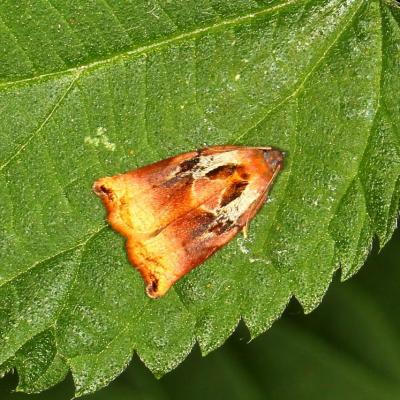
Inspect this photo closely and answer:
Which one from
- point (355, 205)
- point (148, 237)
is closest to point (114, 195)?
point (148, 237)

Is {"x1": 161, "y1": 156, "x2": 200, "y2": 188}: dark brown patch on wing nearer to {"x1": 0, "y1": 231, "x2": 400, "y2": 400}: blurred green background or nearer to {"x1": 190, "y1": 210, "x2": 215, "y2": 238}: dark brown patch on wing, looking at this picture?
{"x1": 190, "y1": 210, "x2": 215, "y2": 238}: dark brown patch on wing

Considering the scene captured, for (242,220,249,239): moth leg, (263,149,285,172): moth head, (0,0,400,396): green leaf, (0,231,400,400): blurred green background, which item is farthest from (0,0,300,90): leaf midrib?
(0,231,400,400): blurred green background

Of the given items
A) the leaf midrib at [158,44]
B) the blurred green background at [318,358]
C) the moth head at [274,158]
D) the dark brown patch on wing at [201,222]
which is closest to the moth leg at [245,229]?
the dark brown patch on wing at [201,222]

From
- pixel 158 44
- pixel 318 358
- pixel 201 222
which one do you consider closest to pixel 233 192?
pixel 201 222

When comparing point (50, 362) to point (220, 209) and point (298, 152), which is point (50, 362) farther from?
point (298, 152)

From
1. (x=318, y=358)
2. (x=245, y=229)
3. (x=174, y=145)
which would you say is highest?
(x=174, y=145)

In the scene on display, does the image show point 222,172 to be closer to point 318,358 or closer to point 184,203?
point 184,203

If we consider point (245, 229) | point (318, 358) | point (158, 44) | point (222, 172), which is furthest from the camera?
point (318, 358)
